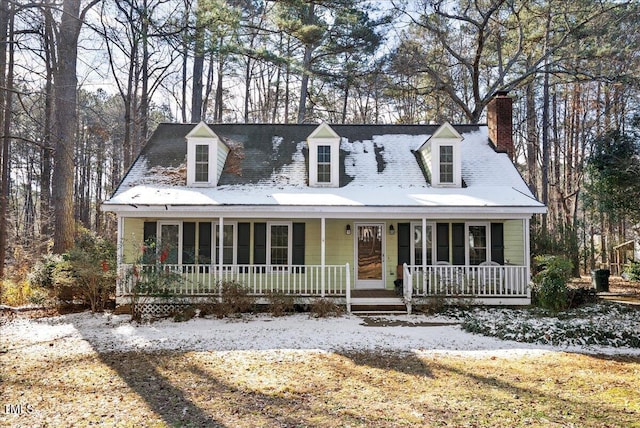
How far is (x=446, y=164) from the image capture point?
13.4m

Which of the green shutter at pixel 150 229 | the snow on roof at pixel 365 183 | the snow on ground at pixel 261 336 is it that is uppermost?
the snow on roof at pixel 365 183

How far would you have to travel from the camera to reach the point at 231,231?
12898 millimetres

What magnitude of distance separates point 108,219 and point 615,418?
25.5 meters

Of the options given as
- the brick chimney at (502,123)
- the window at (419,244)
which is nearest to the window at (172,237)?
the window at (419,244)

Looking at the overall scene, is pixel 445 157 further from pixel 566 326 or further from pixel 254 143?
pixel 254 143

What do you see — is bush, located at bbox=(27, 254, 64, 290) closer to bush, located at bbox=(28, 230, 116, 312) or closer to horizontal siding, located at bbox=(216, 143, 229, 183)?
bush, located at bbox=(28, 230, 116, 312)

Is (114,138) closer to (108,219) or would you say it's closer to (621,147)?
(108,219)

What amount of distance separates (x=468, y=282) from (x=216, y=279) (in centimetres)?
685

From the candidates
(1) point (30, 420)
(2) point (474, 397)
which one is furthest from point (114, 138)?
(2) point (474, 397)

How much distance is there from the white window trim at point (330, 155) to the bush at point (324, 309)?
379 centimetres

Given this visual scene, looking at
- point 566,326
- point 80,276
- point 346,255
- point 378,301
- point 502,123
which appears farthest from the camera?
point 502,123

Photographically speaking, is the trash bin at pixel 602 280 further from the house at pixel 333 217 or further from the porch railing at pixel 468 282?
the porch railing at pixel 468 282

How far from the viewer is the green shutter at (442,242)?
42.7 feet

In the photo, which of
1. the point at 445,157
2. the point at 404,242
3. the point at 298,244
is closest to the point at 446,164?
the point at 445,157
